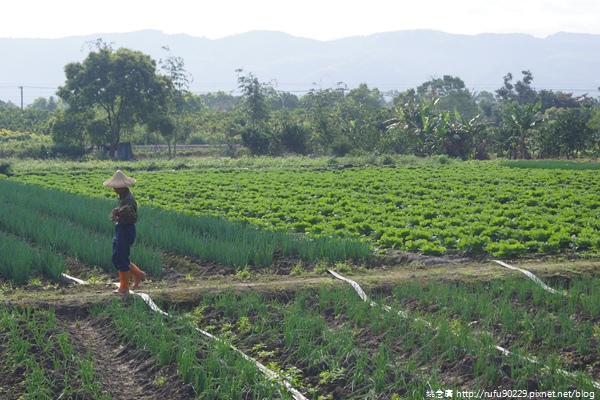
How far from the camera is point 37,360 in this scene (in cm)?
528

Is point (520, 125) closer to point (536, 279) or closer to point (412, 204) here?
point (412, 204)

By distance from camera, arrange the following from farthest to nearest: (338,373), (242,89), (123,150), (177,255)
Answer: (242,89) → (123,150) → (177,255) → (338,373)

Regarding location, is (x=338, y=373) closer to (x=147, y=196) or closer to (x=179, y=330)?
(x=179, y=330)

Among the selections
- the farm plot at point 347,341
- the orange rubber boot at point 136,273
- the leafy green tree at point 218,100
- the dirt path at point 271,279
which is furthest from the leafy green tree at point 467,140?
the leafy green tree at point 218,100

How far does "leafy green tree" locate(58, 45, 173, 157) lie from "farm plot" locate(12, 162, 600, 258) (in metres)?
12.7

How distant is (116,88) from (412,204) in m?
23.9

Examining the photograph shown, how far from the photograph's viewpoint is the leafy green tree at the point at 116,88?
3481 centimetres

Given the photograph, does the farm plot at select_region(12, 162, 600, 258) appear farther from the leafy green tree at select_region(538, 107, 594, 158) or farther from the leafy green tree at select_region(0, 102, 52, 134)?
the leafy green tree at select_region(0, 102, 52, 134)

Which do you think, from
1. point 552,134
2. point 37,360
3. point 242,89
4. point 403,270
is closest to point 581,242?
point 403,270

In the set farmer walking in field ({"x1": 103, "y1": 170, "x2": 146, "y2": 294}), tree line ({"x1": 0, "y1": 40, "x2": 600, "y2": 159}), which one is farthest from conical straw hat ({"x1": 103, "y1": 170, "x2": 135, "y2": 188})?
tree line ({"x1": 0, "y1": 40, "x2": 600, "y2": 159})

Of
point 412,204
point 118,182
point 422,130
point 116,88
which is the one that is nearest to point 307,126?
point 422,130

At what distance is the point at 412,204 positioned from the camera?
14.5 metres

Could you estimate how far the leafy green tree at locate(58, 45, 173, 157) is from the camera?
114ft

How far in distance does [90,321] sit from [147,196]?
1085 cm
